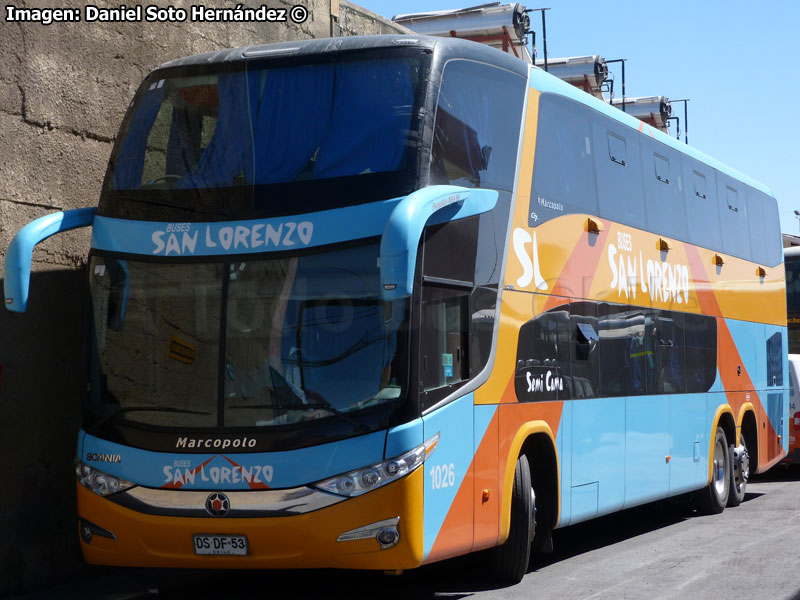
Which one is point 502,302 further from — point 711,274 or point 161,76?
point 711,274

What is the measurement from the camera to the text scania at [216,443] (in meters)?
8.06

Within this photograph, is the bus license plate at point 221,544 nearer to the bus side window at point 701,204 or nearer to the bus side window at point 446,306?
the bus side window at point 446,306

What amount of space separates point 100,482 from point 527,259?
12.7ft

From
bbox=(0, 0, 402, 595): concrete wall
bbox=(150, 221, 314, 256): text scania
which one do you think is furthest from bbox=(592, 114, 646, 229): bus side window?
bbox=(0, 0, 402, 595): concrete wall

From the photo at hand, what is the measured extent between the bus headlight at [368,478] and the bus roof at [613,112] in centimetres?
396

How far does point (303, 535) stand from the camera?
7930 millimetres

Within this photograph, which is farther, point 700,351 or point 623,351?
point 700,351

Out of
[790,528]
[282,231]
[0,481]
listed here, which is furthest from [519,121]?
[790,528]

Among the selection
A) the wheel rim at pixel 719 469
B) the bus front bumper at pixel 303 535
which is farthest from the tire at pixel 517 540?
the wheel rim at pixel 719 469

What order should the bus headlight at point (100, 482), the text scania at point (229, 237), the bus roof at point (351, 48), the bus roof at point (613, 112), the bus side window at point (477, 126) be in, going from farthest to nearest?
the bus roof at point (613, 112) < the bus roof at point (351, 48) < the bus side window at point (477, 126) < the bus headlight at point (100, 482) < the text scania at point (229, 237)

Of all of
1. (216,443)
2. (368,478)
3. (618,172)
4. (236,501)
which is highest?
(618,172)

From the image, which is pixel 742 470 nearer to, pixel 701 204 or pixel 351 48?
pixel 701 204

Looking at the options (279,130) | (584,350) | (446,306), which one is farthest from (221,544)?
(584,350)

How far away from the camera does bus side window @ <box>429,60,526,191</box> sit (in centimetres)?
868
